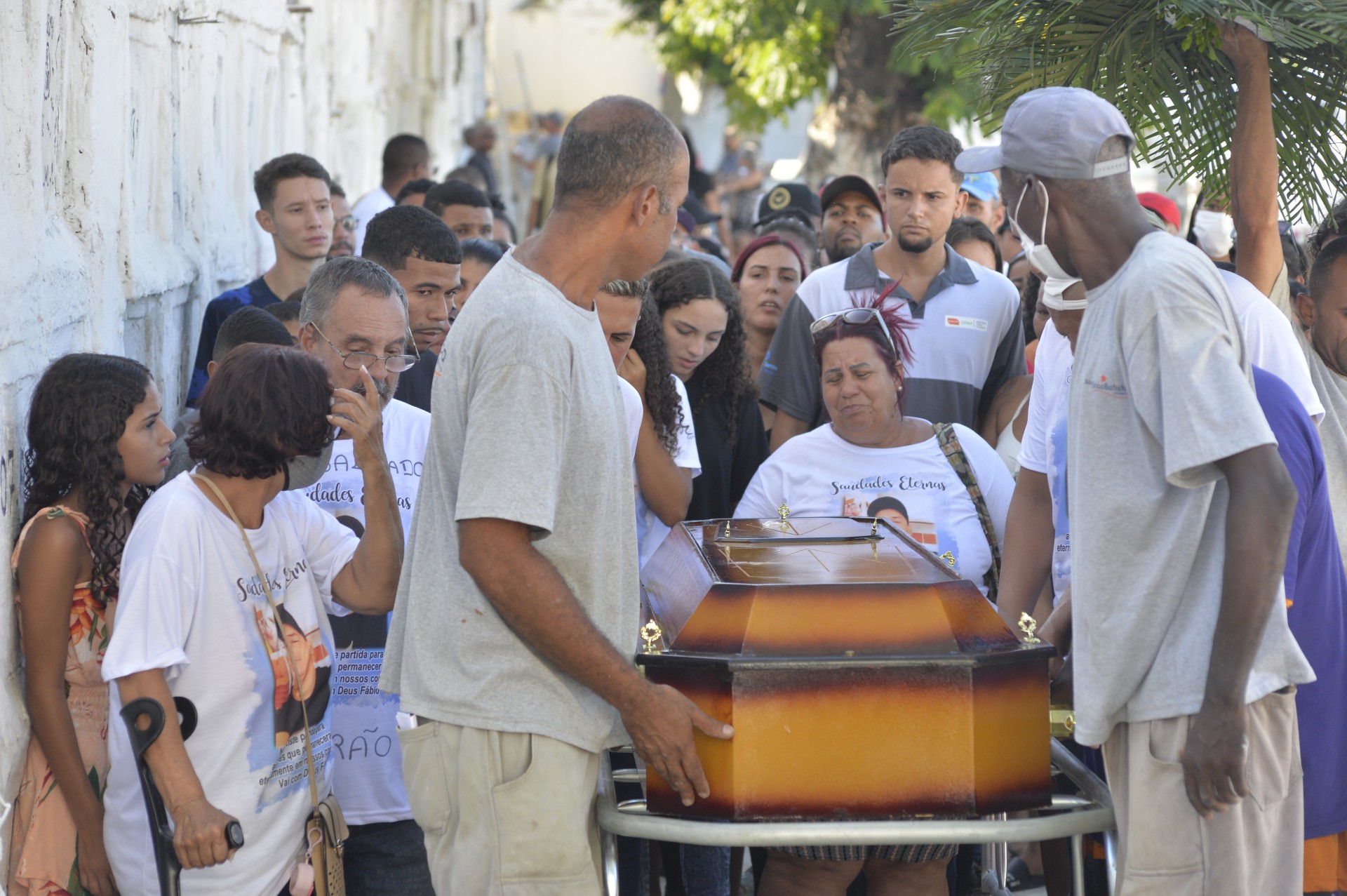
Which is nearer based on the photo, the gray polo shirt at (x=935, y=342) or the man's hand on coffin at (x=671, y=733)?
the man's hand on coffin at (x=671, y=733)

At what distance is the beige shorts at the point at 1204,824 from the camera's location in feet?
7.25

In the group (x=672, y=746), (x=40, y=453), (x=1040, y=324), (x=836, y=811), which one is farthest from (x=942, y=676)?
(x=1040, y=324)

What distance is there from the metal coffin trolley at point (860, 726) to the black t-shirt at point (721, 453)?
175 cm

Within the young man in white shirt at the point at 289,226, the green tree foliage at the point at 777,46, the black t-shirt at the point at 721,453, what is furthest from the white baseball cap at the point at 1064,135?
the green tree foliage at the point at 777,46

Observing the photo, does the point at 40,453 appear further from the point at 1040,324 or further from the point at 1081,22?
the point at 1040,324

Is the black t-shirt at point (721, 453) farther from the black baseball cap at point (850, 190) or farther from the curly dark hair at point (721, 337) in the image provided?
the black baseball cap at point (850, 190)

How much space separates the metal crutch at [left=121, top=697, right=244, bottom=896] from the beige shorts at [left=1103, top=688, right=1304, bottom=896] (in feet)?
5.20

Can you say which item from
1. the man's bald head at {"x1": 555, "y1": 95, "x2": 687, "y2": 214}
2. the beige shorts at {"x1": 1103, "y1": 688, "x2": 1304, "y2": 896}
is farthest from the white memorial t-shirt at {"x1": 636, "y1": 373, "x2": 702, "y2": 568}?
the beige shorts at {"x1": 1103, "y1": 688, "x2": 1304, "y2": 896}

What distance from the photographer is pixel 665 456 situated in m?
3.77

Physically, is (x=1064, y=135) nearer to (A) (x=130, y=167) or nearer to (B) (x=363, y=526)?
(B) (x=363, y=526)

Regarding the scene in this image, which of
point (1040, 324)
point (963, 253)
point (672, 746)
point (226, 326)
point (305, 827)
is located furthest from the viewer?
point (963, 253)

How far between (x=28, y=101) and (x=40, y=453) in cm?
85

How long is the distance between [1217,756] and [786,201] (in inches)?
255

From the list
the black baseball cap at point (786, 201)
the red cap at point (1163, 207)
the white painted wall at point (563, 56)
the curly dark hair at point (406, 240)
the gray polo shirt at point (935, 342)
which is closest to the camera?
the curly dark hair at point (406, 240)
